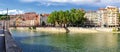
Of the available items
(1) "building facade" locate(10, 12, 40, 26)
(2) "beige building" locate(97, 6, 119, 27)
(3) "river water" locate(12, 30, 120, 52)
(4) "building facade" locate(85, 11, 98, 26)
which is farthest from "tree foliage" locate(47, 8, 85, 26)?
(3) "river water" locate(12, 30, 120, 52)

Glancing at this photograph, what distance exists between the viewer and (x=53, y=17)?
10169 centimetres

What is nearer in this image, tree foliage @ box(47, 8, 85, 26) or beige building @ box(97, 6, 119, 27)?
tree foliage @ box(47, 8, 85, 26)

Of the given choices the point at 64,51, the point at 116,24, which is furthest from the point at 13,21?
the point at 64,51

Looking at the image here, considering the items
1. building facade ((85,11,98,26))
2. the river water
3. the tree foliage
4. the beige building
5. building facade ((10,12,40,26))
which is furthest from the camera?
building facade ((10,12,40,26))

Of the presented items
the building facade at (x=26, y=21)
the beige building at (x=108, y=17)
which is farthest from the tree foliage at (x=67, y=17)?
the building facade at (x=26, y=21)

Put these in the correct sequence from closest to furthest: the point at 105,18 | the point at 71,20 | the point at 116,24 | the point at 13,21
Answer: the point at 71,20
the point at 116,24
the point at 105,18
the point at 13,21

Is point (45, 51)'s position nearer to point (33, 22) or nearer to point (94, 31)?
point (94, 31)

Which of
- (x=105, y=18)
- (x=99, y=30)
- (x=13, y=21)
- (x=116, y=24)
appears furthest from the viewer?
(x=13, y=21)

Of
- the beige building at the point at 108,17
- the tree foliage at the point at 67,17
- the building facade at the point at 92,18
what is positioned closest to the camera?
the tree foliage at the point at 67,17

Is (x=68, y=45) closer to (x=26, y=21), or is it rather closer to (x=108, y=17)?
(x=108, y=17)

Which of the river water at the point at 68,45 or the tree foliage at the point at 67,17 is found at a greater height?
the tree foliage at the point at 67,17

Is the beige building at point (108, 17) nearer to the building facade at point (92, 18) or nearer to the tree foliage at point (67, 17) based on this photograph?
the building facade at point (92, 18)

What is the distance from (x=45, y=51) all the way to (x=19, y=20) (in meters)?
119

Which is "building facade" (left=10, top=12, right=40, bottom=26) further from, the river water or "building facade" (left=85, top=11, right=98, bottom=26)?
the river water
